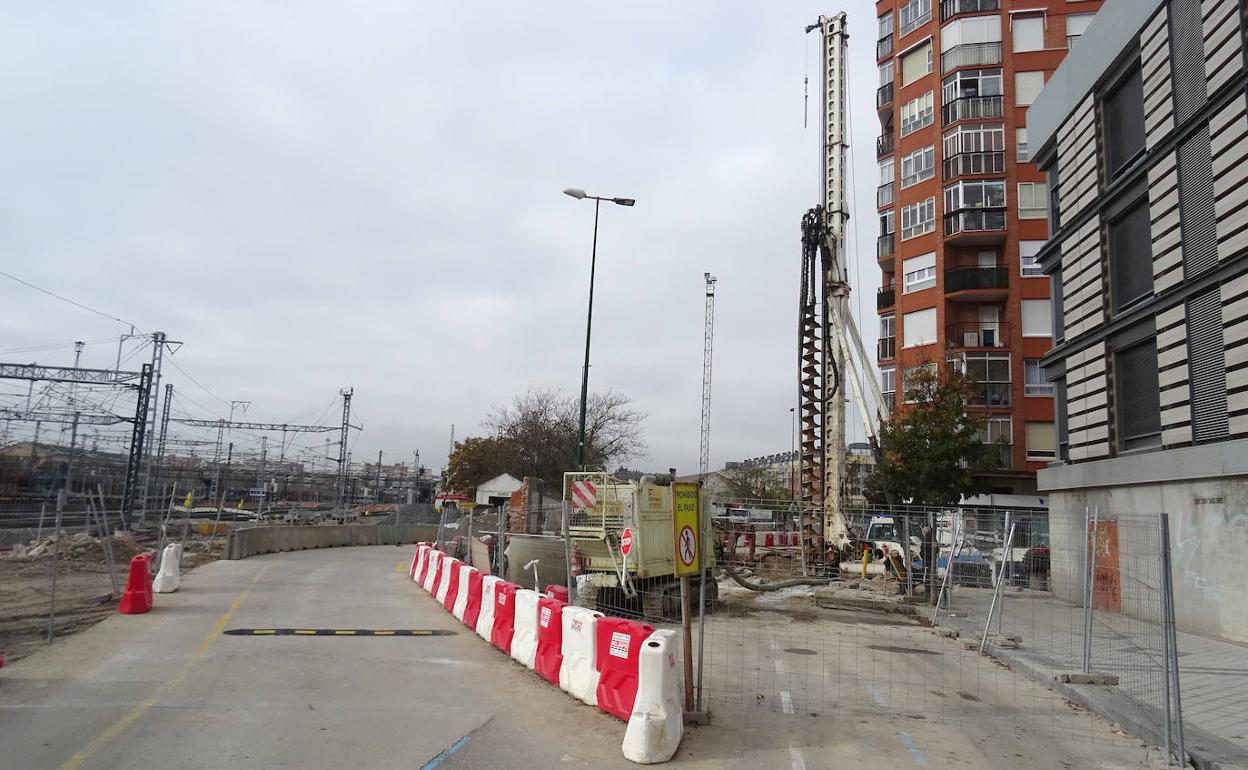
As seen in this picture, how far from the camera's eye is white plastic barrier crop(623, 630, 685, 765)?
20.1 feet

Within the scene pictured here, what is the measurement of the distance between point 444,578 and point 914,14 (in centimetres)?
3925

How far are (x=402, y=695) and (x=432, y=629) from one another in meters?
4.44

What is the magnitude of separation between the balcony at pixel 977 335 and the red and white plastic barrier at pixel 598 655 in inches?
1198

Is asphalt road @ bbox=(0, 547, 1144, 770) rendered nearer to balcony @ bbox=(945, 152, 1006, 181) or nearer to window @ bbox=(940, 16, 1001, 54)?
balcony @ bbox=(945, 152, 1006, 181)

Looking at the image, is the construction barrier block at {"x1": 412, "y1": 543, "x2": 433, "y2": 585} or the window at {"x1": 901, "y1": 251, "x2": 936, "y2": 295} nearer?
the construction barrier block at {"x1": 412, "y1": 543, "x2": 433, "y2": 585}

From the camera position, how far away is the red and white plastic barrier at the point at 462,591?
42.6 feet

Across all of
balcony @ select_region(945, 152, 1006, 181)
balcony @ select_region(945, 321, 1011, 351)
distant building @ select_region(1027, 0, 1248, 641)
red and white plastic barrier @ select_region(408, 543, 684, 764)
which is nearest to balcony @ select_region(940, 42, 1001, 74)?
balcony @ select_region(945, 152, 1006, 181)

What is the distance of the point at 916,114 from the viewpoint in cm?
4078

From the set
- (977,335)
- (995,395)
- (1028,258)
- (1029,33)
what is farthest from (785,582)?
(1029,33)

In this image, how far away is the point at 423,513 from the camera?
51594mm

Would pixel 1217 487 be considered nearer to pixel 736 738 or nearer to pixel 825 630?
pixel 825 630

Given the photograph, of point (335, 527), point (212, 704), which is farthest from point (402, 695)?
point (335, 527)

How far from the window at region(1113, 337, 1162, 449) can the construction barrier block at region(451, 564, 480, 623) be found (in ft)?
44.2

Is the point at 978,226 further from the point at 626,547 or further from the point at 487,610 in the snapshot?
the point at 487,610
